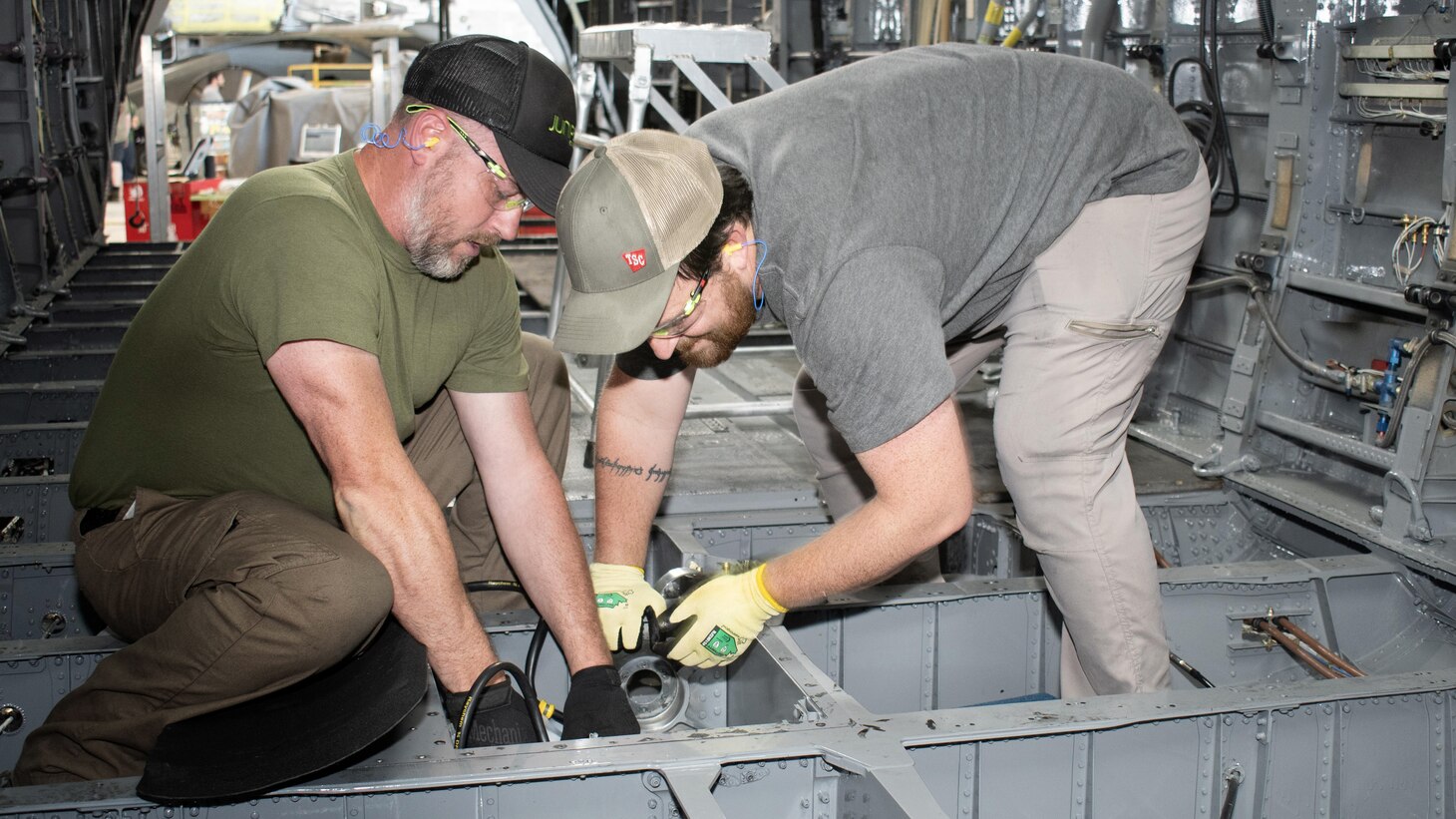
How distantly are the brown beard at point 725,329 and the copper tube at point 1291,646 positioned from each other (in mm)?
1826

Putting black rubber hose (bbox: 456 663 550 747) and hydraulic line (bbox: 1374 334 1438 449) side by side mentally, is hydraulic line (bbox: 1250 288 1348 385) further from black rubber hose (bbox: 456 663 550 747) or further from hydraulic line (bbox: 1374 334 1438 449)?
black rubber hose (bbox: 456 663 550 747)

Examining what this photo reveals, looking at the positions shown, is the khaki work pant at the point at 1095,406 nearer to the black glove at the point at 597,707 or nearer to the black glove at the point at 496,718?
the black glove at the point at 597,707

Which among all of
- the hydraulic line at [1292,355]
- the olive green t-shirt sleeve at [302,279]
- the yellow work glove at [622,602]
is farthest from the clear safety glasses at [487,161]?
the hydraulic line at [1292,355]

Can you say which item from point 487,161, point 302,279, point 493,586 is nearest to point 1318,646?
point 493,586

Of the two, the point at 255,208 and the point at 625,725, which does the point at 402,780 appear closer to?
the point at 625,725

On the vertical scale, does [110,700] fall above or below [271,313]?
below

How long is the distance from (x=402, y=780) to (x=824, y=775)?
730 millimetres

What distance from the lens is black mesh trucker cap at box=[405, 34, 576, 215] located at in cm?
245

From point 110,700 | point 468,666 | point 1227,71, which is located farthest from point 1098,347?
point 1227,71

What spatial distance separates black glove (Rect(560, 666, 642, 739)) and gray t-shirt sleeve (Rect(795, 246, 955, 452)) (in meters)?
0.80

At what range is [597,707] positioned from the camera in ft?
8.37

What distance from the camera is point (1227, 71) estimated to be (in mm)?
4762

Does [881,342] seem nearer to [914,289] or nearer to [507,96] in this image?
[914,289]

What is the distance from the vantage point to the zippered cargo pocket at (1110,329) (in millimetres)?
2582
